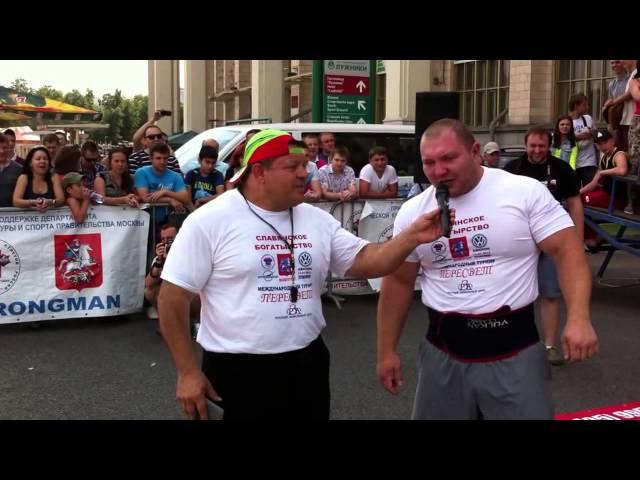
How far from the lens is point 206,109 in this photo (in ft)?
142

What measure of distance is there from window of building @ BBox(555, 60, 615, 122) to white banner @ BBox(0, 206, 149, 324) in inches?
616

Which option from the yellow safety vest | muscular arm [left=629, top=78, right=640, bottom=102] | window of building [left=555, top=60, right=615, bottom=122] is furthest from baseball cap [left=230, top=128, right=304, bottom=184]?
window of building [left=555, top=60, right=615, bottom=122]

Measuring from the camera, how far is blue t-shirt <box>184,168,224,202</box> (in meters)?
9.00

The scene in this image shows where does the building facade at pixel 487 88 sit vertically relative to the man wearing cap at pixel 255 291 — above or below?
above

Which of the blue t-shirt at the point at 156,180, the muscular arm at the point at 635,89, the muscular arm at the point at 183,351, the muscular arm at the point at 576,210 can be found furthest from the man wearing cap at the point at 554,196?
the muscular arm at the point at 183,351

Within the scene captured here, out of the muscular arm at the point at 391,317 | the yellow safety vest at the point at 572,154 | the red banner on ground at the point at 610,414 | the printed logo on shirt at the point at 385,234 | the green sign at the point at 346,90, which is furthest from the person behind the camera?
the green sign at the point at 346,90

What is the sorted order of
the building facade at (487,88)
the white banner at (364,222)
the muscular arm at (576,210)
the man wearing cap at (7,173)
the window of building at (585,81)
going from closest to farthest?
the muscular arm at (576,210)
the man wearing cap at (7,173)
the white banner at (364,222)
the window of building at (585,81)
the building facade at (487,88)

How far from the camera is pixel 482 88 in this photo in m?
24.7

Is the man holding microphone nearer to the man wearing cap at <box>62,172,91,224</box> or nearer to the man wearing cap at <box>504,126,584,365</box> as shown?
the man wearing cap at <box>504,126,584,365</box>

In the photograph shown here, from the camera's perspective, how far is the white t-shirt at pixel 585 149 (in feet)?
38.7

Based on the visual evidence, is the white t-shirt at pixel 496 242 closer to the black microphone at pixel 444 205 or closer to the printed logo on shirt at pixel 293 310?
the black microphone at pixel 444 205

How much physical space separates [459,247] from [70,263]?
5596 mm

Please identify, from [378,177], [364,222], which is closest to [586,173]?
[378,177]

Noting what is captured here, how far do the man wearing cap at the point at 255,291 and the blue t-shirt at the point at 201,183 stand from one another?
5710mm
